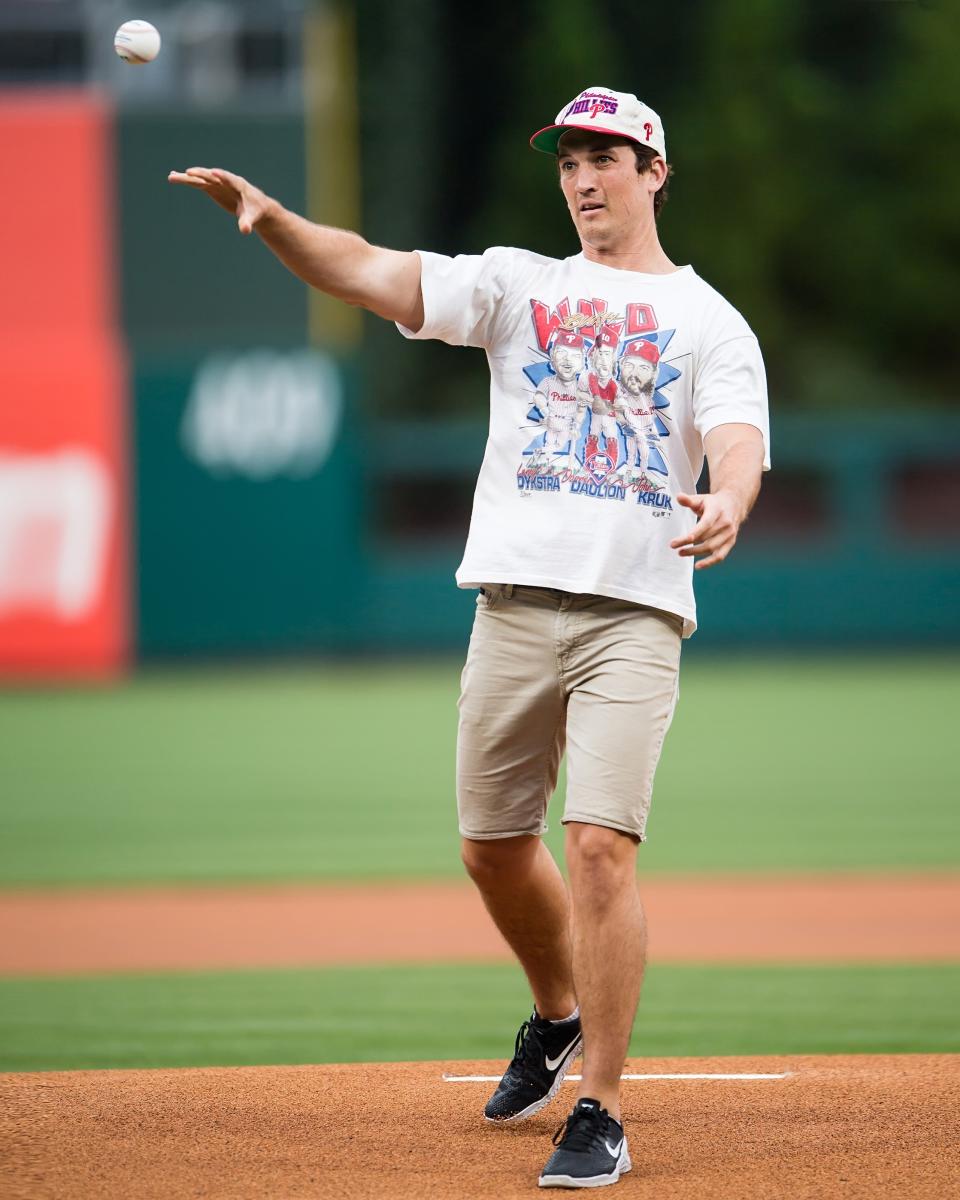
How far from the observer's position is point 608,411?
13.9ft

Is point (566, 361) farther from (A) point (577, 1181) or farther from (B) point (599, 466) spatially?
(A) point (577, 1181)

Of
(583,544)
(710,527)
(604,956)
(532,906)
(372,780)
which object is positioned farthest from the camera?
(372,780)

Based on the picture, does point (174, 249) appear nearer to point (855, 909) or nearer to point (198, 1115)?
point (855, 909)

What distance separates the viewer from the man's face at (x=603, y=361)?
4215 mm

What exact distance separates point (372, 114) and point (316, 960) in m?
30.2

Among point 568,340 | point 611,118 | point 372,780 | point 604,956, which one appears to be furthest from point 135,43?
point 372,780

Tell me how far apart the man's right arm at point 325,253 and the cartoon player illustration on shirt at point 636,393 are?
52 cm

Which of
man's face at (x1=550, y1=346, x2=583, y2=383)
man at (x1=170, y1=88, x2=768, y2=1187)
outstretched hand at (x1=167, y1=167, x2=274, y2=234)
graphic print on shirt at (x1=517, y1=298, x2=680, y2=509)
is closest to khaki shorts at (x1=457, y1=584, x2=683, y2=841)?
man at (x1=170, y1=88, x2=768, y2=1187)

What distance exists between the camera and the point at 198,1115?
4516 millimetres

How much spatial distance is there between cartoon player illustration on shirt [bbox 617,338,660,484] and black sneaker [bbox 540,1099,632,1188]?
144 cm

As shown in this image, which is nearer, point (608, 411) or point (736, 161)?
point (608, 411)

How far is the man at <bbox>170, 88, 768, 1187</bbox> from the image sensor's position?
4.05 metres

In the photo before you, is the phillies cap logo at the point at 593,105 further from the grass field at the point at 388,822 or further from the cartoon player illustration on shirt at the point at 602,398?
the grass field at the point at 388,822

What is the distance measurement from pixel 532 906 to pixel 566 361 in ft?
4.42
